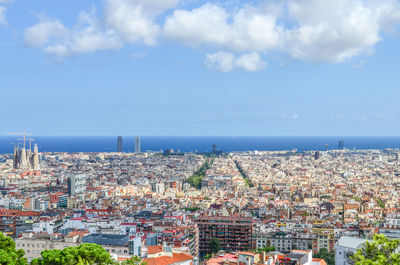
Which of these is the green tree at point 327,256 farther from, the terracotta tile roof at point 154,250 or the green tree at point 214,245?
the terracotta tile roof at point 154,250

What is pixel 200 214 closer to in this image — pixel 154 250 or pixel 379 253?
pixel 154 250

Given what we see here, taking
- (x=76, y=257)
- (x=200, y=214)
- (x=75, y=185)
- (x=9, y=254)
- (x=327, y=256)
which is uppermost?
(x=9, y=254)

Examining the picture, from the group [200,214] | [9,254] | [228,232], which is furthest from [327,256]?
[9,254]

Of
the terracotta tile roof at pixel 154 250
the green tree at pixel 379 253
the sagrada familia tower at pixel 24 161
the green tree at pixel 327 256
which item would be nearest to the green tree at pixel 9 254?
the green tree at pixel 379 253

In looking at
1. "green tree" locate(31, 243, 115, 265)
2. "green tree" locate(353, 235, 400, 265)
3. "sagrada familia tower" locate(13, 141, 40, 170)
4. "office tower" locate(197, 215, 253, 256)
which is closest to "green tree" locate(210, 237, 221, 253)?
"office tower" locate(197, 215, 253, 256)

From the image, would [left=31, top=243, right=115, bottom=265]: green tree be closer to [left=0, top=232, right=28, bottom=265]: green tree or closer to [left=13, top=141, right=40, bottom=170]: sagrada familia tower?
[left=0, top=232, right=28, bottom=265]: green tree
